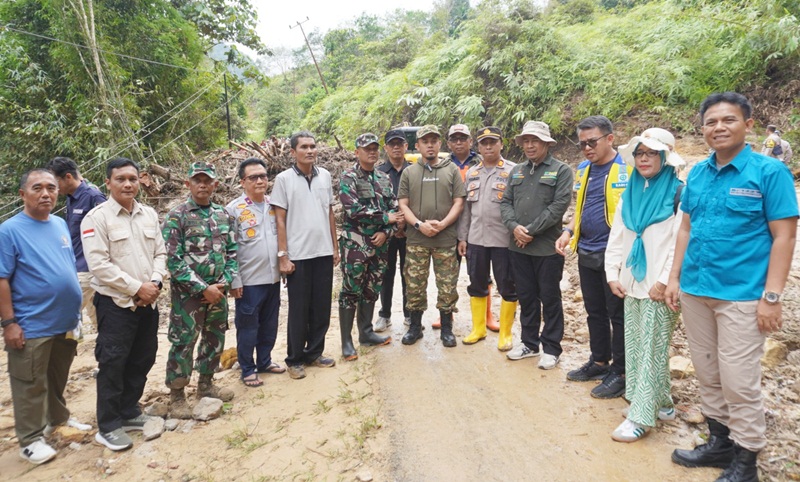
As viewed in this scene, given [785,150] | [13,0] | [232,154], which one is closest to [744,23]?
[785,150]

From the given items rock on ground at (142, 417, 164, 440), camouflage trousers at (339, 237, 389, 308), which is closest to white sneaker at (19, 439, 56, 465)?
rock on ground at (142, 417, 164, 440)

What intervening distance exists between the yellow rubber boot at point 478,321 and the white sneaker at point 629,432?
1.78m

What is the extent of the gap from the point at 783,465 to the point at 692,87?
833 cm

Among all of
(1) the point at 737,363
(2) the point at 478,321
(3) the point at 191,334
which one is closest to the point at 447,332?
(2) the point at 478,321

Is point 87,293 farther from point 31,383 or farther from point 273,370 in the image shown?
point 273,370

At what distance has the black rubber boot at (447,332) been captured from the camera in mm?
4348

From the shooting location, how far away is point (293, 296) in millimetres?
3877

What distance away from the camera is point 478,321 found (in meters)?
4.44

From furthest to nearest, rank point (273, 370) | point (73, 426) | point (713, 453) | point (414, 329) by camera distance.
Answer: point (414, 329)
point (273, 370)
point (73, 426)
point (713, 453)

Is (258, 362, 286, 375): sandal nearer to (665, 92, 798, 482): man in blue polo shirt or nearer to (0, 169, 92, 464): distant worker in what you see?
(0, 169, 92, 464): distant worker

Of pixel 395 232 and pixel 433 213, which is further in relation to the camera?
pixel 395 232

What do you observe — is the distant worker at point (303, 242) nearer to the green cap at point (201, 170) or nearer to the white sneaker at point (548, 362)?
the green cap at point (201, 170)

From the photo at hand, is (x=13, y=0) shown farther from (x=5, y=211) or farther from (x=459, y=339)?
(x=459, y=339)

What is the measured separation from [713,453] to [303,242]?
3.13 metres
